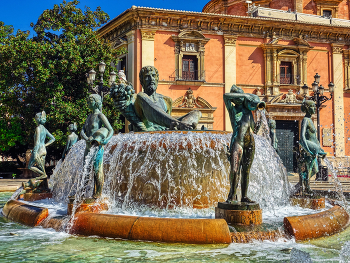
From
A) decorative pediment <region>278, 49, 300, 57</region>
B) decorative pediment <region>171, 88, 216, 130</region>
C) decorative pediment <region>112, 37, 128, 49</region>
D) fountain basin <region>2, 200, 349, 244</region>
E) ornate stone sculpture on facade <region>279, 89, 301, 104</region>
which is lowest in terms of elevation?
fountain basin <region>2, 200, 349, 244</region>

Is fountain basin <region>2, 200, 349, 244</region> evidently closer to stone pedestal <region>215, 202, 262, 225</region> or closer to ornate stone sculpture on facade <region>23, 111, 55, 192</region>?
stone pedestal <region>215, 202, 262, 225</region>

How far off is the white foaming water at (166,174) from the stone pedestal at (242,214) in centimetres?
94

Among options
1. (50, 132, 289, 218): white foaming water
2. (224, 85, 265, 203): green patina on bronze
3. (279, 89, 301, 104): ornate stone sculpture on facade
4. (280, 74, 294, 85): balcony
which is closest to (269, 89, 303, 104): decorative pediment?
(279, 89, 301, 104): ornate stone sculpture on facade

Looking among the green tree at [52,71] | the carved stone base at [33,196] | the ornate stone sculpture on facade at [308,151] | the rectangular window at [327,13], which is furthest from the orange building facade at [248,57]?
the ornate stone sculpture on facade at [308,151]

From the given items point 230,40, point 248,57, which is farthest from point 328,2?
point 230,40

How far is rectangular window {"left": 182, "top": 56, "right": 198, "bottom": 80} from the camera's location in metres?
22.1

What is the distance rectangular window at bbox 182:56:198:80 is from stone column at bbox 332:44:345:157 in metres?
9.41

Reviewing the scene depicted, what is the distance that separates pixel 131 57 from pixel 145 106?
50.0 feet

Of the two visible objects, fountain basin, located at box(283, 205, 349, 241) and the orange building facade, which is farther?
the orange building facade

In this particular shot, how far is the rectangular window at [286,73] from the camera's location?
934 inches

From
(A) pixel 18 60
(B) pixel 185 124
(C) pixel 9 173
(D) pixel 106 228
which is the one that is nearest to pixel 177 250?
(D) pixel 106 228

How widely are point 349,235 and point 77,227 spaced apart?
10.3ft

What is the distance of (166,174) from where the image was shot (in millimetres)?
5320

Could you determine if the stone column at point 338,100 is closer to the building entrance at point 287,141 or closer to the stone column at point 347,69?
the stone column at point 347,69
